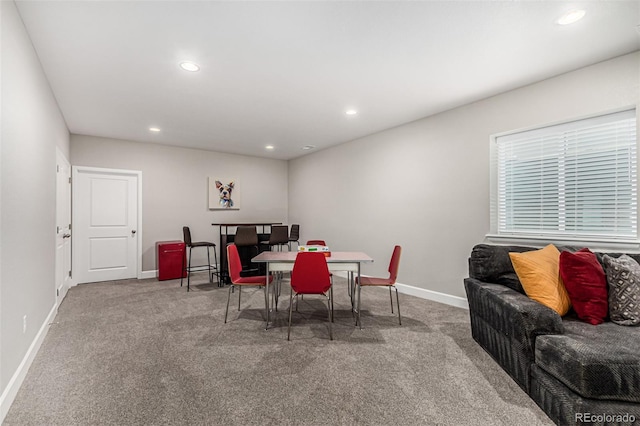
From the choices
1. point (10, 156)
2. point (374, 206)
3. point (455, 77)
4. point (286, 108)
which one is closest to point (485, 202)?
point (455, 77)

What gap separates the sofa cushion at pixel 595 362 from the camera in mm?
1550

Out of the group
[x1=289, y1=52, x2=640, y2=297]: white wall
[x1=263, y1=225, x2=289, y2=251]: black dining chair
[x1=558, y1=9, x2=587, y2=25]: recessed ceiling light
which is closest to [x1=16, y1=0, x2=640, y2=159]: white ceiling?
[x1=558, y1=9, x2=587, y2=25]: recessed ceiling light

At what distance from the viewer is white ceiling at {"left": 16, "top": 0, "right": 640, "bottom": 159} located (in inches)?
84.4

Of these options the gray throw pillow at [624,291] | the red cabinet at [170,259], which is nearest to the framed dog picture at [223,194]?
the red cabinet at [170,259]

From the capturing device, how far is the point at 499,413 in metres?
1.85

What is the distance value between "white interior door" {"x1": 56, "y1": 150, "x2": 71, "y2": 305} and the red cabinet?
1328mm

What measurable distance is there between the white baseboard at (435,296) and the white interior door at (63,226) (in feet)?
15.6

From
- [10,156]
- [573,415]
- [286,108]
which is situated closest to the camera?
Answer: [573,415]

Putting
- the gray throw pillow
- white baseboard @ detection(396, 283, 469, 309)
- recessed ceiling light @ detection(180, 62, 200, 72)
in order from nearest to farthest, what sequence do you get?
1. the gray throw pillow
2. recessed ceiling light @ detection(180, 62, 200, 72)
3. white baseboard @ detection(396, 283, 469, 309)

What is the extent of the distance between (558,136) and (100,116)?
5.79 meters

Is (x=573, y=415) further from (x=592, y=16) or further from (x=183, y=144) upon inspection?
(x=183, y=144)

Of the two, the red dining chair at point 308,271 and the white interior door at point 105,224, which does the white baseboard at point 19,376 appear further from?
the white interior door at point 105,224

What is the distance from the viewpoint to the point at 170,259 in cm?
566

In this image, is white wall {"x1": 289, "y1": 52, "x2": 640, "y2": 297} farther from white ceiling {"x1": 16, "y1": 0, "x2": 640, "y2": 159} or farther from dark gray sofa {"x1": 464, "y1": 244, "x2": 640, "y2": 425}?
dark gray sofa {"x1": 464, "y1": 244, "x2": 640, "y2": 425}
